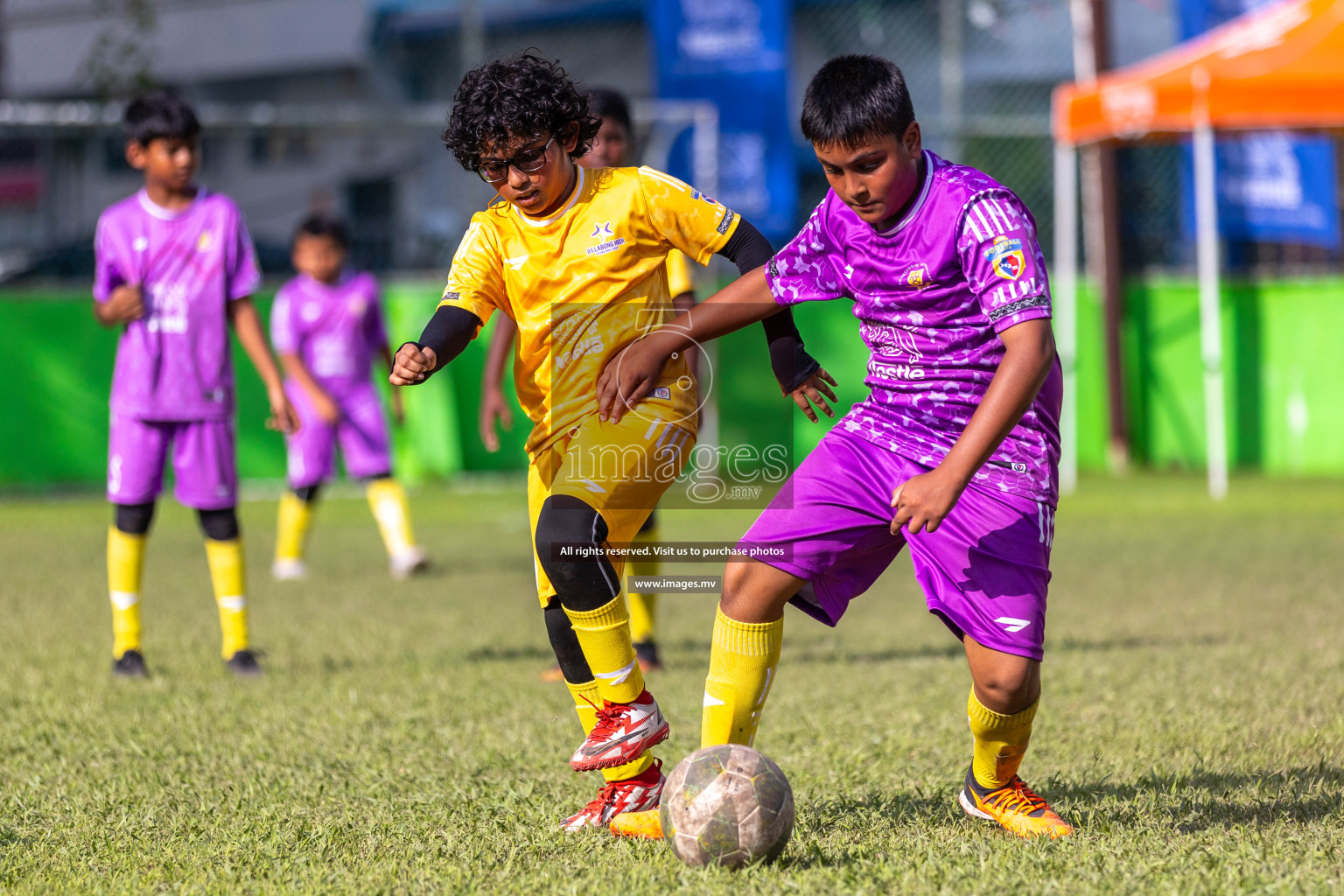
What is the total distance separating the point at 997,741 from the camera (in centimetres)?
343

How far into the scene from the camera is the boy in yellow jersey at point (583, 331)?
3488mm

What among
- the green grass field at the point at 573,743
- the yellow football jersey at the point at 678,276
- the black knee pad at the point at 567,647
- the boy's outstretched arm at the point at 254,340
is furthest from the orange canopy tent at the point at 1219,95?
the black knee pad at the point at 567,647

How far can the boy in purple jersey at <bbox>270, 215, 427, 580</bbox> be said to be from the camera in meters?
8.41

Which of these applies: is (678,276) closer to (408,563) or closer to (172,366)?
(172,366)

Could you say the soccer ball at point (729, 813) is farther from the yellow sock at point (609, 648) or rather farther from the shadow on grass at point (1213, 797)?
the shadow on grass at point (1213, 797)

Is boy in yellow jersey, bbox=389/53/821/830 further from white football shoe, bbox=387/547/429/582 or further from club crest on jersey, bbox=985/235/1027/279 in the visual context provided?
white football shoe, bbox=387/547/429/582

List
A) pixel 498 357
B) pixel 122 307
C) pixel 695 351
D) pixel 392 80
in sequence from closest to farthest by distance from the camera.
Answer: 1. pixel 695 351
2. pixel 122 307
3. pixel 498 357
4. pixel 392 80

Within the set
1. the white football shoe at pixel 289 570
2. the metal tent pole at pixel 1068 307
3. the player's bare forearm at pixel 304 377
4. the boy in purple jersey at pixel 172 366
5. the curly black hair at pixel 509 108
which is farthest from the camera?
the metal tent pole at pixel 1068 307

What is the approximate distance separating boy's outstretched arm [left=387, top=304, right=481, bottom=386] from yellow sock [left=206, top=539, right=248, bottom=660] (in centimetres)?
250

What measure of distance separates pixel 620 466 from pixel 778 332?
0.50 metres

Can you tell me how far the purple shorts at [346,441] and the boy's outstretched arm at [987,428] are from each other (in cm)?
598

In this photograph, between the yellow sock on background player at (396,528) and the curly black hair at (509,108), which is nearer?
the curly black hair at (509,108)

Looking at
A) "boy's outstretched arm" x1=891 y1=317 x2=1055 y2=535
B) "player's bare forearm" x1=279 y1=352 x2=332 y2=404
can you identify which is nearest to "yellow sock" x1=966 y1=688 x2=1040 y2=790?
"boy's outstretched arm" x1=891 y1=317 x2=1055 y2=535

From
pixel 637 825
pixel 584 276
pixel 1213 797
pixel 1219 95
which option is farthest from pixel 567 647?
pixel 1219 95
